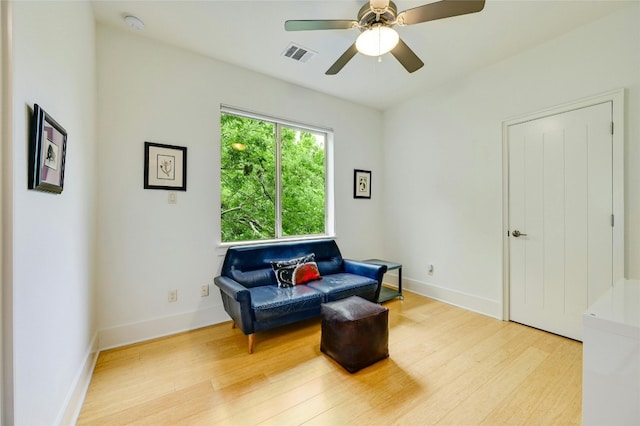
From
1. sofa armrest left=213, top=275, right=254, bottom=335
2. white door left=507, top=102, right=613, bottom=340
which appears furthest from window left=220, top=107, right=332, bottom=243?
white door left=507, top=102, right=613, bottom=340

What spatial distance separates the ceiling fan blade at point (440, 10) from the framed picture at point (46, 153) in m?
2.08

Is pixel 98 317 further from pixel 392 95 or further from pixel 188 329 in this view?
pixel 392 95

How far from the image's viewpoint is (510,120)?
2.84 m

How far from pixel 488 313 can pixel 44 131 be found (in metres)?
3.96

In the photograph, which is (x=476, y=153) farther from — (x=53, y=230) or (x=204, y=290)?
(x=53, y=230)

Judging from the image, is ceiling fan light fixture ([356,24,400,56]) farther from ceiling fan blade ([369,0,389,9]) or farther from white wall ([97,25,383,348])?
white wall ([97,25,383,348])

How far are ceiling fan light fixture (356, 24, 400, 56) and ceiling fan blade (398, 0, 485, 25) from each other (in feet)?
0.32

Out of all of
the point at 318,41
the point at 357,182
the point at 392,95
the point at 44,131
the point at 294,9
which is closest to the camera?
the point at 44,131

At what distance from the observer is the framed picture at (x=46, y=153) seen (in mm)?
Answer: 1057

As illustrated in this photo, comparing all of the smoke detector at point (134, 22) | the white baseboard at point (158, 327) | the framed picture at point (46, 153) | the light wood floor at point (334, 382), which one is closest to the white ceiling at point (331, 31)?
the smoke detector at point (134, 22)

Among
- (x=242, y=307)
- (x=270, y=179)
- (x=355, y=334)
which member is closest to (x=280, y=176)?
(x=270, y=179)

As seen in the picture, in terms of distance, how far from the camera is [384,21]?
1.87 metres

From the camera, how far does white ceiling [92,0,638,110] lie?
2.09 meters

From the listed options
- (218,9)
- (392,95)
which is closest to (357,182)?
(392,95)
